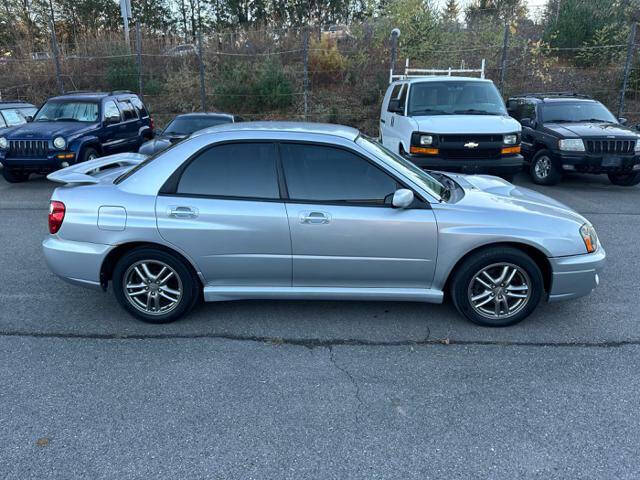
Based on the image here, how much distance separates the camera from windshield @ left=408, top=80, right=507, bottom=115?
909 centimetres

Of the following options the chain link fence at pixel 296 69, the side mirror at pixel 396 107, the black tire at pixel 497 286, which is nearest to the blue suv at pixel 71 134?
the side mirror at pixel 396 107

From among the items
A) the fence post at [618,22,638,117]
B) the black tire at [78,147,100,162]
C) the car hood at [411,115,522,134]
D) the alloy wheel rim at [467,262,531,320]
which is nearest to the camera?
the alloy wheel rim at [467,262,531,320]

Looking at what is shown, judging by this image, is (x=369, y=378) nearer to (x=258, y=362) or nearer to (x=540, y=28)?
(x=258, y=362)

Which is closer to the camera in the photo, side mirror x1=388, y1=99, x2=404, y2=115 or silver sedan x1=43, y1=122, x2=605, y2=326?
silver sedan x1=43, y1=122, x2=605, y2=326

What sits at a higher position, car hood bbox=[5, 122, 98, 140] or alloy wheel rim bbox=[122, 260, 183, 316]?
car hood bbox=[5, 122, 98, 140]

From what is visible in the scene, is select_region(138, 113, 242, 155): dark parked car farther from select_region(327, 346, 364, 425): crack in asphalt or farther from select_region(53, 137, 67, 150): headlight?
select_region(327, 346, 364, 425): crack in asphalt

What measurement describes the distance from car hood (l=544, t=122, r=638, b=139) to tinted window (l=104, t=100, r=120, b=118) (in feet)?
29.6

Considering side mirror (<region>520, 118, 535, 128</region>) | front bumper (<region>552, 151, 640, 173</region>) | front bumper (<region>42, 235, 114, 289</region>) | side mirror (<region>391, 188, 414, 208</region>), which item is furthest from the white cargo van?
front bumper (<region>42, 235, 114, 289</region>)

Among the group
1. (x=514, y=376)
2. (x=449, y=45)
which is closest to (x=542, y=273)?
(x=514, y=376)

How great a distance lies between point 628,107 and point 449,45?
6.36 meters

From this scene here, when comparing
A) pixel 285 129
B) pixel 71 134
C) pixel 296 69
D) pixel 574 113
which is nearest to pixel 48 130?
pixel 71 134

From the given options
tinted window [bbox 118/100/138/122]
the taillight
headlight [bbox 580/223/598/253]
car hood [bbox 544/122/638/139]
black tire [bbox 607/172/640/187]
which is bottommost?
black tire [bbox 607/172/640/187]

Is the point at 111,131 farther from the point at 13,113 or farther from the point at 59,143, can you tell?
the point at 13,113

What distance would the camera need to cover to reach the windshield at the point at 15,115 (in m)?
11.6
